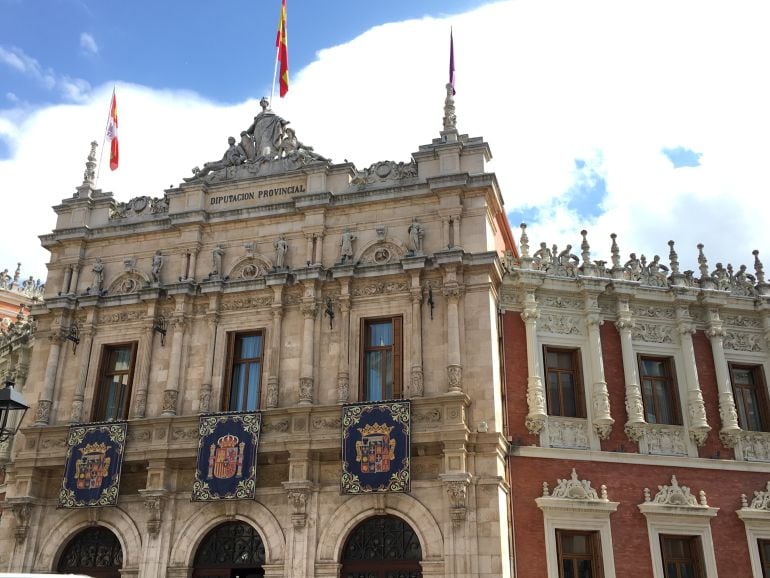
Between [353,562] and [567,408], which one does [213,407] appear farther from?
[567,408]

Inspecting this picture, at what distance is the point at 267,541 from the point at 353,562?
2178 mm

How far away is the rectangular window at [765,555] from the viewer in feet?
63.1

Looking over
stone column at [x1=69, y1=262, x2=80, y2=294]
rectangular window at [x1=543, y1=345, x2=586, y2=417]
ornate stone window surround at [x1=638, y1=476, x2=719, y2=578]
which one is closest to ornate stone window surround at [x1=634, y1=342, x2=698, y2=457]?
ornate stone window surround at [x1=638, y1=476, x2=719, y2=578]

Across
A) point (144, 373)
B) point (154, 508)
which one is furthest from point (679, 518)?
point (144, 373)

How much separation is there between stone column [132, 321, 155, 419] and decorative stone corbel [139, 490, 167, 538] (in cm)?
231

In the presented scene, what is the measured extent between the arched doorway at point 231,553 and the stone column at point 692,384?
11454 millimetres

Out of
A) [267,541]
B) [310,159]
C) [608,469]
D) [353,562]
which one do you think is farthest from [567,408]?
[310,159]

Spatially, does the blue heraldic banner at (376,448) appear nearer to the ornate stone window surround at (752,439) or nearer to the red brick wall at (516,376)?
the red brick wall at (516,376)

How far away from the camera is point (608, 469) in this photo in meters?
19.5

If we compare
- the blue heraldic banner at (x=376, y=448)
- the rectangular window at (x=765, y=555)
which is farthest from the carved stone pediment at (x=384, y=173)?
the rectangular window at (x=765, y=555)

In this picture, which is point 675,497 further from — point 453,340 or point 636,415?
point 453,340

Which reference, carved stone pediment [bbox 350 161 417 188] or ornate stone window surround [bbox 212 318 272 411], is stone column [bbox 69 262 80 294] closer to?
ornate stone window surround [bbox 212 318 272 411]

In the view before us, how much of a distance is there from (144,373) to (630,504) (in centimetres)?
1325

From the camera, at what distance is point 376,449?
1844 cm
